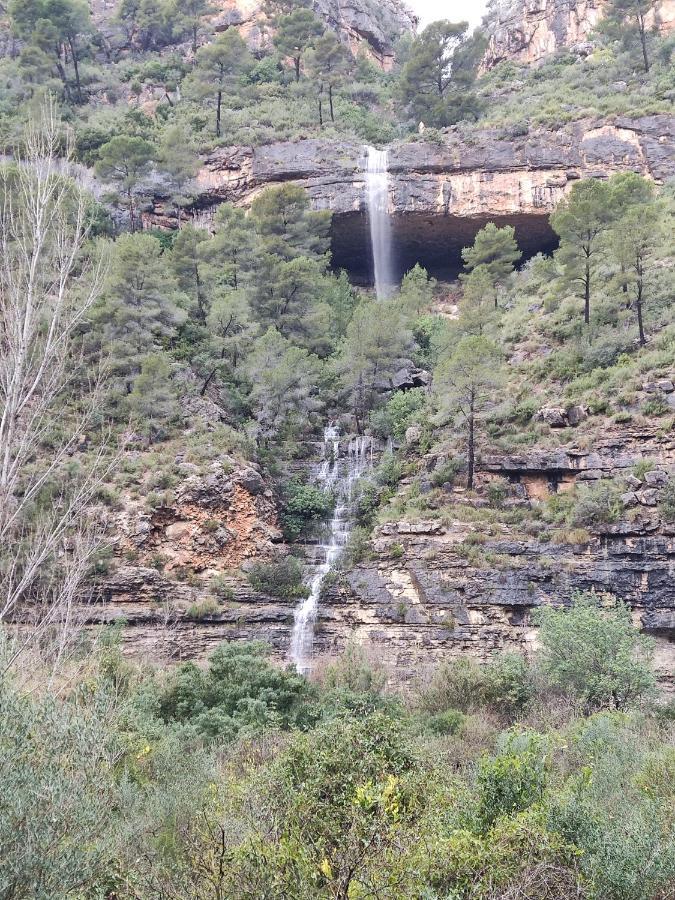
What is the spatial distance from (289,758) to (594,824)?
3.97 meters

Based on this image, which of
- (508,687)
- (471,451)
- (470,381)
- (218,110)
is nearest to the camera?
(508,687)

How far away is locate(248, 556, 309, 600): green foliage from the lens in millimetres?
24562

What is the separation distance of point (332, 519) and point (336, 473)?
256 centimetres

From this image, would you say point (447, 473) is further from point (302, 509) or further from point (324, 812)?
point (324, 812)

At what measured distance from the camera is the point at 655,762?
11.1 m

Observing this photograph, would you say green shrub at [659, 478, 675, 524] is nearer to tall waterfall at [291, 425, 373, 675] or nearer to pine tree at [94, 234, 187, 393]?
tall waterfall at [291, 425, 373, 675]

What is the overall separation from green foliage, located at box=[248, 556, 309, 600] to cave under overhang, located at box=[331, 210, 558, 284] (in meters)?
26.3

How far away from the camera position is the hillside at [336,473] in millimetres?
8109

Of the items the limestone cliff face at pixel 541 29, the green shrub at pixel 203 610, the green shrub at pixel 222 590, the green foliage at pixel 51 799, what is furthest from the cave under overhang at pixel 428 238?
the green foliage at pixel 51 799

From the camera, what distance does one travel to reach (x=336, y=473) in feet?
97.1

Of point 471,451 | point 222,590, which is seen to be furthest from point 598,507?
point 222,590

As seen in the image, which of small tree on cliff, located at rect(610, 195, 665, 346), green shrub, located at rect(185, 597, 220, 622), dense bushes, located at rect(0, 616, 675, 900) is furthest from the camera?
small tree on cliff, located at rect(610, 195, 665, 346)

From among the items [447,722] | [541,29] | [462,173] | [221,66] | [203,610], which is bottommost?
[447,722]

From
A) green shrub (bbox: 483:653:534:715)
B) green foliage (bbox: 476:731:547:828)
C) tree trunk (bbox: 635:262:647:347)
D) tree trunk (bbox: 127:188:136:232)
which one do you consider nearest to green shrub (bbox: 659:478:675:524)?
green shrub (bbox: 483:653:534:715)
